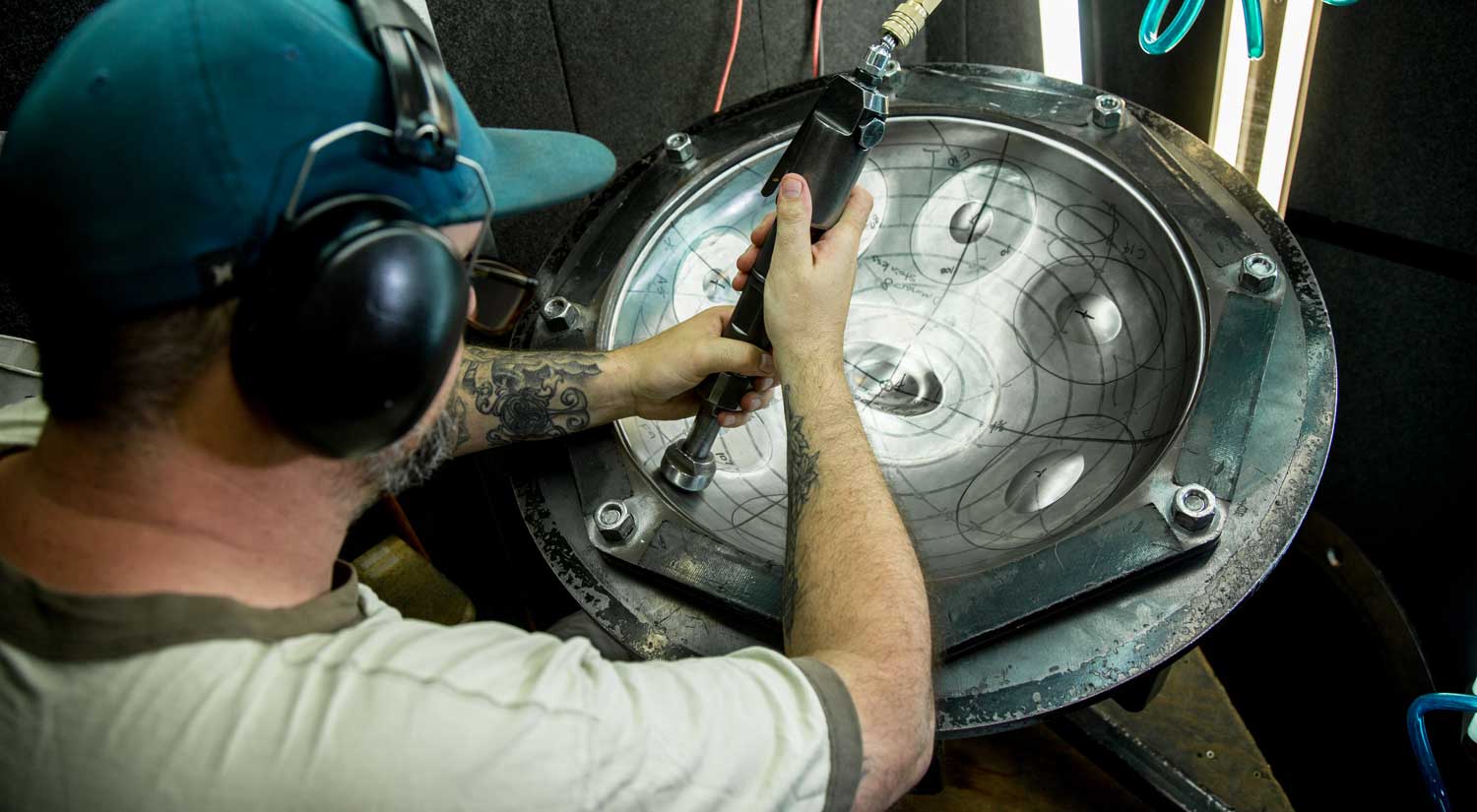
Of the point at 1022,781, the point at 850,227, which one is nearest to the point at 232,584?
the point at 850,227

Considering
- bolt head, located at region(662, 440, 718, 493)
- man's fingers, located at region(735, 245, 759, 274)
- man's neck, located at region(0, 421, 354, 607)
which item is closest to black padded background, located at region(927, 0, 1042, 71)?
man's fingers, located at region(735, 245, 759, 274)

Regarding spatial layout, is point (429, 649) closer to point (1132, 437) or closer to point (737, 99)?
point (1132, 437)

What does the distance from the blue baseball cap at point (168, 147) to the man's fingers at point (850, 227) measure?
1.21 ft

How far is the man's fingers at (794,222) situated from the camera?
72cm

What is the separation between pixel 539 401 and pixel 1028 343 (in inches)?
17.8

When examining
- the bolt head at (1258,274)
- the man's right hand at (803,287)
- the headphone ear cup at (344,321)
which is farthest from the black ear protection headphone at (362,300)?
the bolt head at (1258,274)

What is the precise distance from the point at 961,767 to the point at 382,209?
0.89 metres

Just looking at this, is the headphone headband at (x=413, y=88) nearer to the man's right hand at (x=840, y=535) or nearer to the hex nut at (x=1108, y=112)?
the man's right hand at (x=840, y=535)

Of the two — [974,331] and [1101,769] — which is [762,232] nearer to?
[974,331]

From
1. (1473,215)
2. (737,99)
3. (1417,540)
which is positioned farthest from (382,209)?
(1417,540)

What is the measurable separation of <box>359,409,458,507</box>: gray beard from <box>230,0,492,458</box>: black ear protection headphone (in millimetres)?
79

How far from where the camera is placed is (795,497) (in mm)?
705

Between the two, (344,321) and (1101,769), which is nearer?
(344,321)

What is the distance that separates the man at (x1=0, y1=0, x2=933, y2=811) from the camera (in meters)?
0.45
